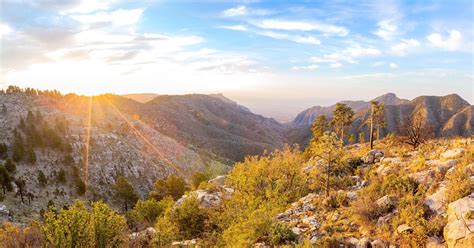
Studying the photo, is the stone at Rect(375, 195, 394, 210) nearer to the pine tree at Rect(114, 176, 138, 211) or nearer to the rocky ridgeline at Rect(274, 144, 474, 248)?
A: the rocky ridgeline at Rect(274, 144, 474, 248)

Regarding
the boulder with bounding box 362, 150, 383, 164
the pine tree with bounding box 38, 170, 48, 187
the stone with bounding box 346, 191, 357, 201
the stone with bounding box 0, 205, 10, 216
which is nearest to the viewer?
the stone with bounding box 346, 191, 357, 201

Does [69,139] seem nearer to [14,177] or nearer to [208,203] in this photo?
[14,177]

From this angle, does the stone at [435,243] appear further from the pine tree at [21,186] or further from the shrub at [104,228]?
the pine tree at [21,186]

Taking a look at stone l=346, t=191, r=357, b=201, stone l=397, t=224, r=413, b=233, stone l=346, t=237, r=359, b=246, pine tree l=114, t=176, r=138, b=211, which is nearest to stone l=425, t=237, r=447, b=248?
stone l=397, t=224, r=413, b=233

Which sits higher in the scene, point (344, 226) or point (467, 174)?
point (467, 174)

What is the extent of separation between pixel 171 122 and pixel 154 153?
7676 centimetres

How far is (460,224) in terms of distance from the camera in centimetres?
979

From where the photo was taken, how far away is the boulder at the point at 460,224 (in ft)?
30.6

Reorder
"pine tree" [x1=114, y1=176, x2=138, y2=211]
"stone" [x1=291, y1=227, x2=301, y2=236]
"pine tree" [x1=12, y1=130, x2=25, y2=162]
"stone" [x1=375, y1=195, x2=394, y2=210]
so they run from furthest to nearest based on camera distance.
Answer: "pine tree" [x1=12, y1=130, x2=25, y2=162] < "pine tree" [x1=114, y1=176, x2=138, y2=211] < "stone" [x1=291, y1=227, x2=301, y2=236] < "stone" [x1=375, y1=195, x2=394, y2=210]

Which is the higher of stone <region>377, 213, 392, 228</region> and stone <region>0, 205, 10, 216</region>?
stone <region>377, 213, 392, 228</region>

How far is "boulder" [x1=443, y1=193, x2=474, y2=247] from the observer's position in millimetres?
9312

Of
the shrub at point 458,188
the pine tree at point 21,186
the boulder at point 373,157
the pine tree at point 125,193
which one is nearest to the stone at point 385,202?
the shrub at point 458,188

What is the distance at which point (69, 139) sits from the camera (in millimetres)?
72438

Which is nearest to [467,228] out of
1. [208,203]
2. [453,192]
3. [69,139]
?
[453,192]
